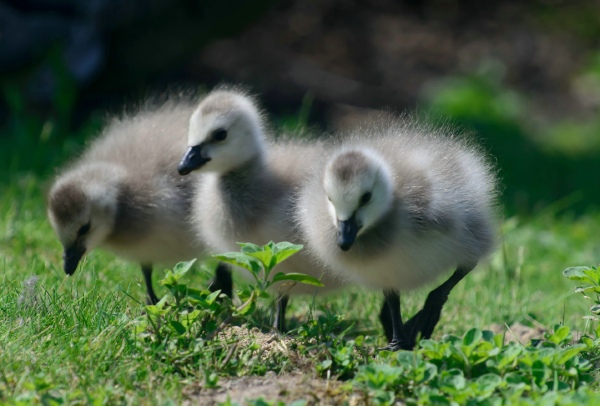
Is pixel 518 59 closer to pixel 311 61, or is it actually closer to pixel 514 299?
pixel 311 61

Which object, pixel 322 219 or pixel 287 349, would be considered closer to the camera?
pixel 287 349

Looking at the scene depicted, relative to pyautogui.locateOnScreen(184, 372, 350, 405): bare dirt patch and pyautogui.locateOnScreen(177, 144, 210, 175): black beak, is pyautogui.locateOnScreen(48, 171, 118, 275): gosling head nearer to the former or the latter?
pyautogui.locateOnScreen(177, 144, 210, 175): black beak

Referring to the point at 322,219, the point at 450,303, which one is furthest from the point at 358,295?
the point at 322,219

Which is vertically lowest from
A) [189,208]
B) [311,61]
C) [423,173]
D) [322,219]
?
[311,61]

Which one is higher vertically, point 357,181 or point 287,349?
point 357,181

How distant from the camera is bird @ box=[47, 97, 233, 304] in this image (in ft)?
14.4

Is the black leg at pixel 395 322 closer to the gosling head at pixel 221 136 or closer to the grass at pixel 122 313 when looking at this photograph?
the grass at pixel 122 313

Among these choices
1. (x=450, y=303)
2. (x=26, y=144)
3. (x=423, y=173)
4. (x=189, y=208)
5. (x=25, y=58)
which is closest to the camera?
(x=423, y=173)

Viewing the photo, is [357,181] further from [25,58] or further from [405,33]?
[405,33]

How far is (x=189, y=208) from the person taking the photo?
4.57 metres

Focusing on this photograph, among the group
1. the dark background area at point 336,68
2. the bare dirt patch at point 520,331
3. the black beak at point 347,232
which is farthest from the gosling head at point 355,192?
the dark background area at point 336,68

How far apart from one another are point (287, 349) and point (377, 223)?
24.0 inches

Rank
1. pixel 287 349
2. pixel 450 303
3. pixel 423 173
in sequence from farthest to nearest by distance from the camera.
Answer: pixel 450 303, pixel 423 173, pixel 287 349

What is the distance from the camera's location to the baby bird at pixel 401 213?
348 centimetres
